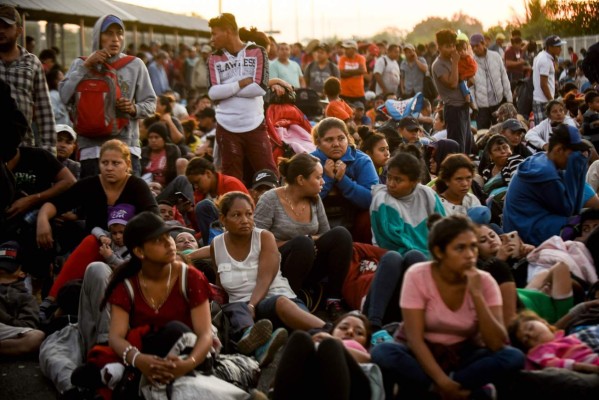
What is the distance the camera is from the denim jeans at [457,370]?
199 inches

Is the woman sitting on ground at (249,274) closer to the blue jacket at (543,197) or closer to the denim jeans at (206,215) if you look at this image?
the denim jeans at (206,215)

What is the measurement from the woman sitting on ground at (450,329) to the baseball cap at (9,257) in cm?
300

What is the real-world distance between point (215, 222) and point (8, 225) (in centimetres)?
156

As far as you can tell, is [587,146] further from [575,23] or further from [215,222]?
[575,23]

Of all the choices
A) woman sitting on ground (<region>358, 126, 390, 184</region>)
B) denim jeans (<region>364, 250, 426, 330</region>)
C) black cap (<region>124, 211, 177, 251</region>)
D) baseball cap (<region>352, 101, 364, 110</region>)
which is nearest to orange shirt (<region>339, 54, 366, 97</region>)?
baseball cap (<region>352, 101, 364, 110</region>)

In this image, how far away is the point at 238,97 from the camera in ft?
31.4

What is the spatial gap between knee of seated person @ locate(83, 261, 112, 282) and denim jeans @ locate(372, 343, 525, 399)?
1.77 meters

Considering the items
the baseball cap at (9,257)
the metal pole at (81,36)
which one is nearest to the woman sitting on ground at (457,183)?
the baseball cap at (9,257)

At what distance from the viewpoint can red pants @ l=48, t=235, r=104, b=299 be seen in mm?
6816

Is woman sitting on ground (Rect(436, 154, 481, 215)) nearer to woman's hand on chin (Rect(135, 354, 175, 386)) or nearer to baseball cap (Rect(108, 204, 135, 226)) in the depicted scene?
baseball cap (Rect(108, 204, 135, 226))

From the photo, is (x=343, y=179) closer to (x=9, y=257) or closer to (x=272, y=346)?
(x=272, y=346)

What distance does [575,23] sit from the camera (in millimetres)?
21422

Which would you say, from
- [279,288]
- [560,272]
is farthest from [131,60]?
[560,272]

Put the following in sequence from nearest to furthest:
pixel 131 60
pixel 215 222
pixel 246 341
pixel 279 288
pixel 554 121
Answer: pixel 246 341
pixel 279 288
pixel 215 222
pixel 131 60
pixel 554 121
